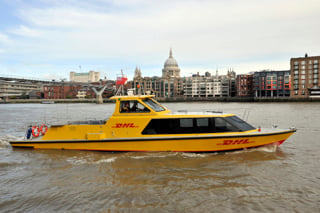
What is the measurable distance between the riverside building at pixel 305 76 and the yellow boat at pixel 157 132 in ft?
258

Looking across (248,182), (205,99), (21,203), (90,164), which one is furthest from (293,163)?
(205,99)

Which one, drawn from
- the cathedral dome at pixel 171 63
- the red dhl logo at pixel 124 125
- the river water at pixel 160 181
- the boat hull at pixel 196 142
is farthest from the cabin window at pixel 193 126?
the cathedral dome at pixel 171 63

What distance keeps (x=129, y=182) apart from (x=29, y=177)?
10.3 feet

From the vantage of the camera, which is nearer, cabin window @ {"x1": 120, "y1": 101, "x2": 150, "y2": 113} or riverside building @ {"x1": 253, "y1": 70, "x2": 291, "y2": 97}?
cabin window @ {"x1": 120, "y1": 101, "x2": 150, "y2": 113}

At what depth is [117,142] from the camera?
9242 millimetres

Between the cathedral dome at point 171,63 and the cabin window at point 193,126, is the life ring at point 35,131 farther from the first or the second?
the cathedral dome at point 171,63

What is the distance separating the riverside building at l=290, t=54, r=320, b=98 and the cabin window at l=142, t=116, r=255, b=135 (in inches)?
3106

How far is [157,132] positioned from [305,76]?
8560 centimetres

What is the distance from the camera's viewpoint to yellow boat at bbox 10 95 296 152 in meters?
8.80

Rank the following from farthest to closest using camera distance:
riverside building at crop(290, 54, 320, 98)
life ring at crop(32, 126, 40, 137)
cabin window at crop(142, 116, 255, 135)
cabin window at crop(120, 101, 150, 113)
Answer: riverside building at crop(290, 54, 320, 98)
life ring at crop(32, 126, 40, 137)
cabin window at crop(120, 101, 150, 113)
cabin window at crop(142, 116, 255, 135)

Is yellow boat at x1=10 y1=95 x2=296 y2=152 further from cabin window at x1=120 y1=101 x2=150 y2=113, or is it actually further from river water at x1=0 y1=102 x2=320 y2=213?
river water at x1=0 y1=102 x2=320 y2=213

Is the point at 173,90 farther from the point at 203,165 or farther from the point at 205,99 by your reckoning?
the point at 203,165

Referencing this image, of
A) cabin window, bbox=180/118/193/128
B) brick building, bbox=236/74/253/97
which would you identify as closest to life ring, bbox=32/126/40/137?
cabin window, bbox=180/118/193/128

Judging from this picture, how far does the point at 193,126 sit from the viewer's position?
29.2ft
